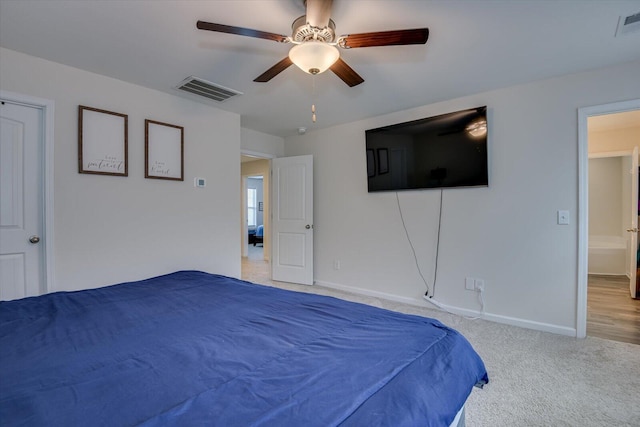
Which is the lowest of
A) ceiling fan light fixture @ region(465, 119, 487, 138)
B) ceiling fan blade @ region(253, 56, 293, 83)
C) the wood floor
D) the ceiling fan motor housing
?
the wood floor

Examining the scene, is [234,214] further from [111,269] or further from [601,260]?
[601,260]

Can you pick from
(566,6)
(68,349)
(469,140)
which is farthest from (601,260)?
(68,349)

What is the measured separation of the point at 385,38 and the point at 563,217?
7.83ft

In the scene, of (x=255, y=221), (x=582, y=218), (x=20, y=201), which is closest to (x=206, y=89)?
(x=20, y=201)

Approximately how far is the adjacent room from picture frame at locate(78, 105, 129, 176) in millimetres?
17

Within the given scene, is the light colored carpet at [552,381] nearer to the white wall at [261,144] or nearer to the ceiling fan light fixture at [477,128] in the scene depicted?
the ceiling fan light fixture at [477,128]

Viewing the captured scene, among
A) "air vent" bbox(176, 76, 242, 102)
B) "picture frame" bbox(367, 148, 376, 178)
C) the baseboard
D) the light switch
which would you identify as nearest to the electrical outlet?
the baseboard

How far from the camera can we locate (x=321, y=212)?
4.54m

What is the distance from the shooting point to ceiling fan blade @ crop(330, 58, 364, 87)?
1981 millimetres

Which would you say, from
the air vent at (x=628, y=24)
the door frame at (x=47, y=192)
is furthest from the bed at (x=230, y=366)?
the air vent at (x=628, y=24)

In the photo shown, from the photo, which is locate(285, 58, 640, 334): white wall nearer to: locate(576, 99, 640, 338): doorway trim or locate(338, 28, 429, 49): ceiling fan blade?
locate(576, 99, 640, 338): doorway trim

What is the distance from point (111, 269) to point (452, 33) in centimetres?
336

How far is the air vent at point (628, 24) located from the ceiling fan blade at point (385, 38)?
1.45 meters

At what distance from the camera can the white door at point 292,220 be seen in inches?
178
